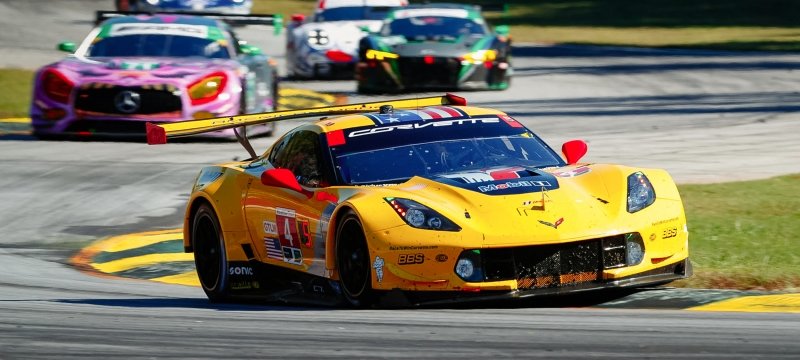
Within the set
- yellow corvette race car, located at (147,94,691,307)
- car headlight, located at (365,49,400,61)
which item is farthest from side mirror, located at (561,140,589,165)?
car headlight, located at (365,49,400,61)

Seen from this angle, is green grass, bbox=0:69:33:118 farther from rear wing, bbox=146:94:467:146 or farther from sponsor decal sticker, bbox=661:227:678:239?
sponsor decal sticker, bbox=661:227:678:239

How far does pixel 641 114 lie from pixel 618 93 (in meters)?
3.27

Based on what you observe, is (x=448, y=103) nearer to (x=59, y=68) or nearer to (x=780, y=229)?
(x=780, y=229)

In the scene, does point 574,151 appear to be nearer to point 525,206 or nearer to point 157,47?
point 525,206

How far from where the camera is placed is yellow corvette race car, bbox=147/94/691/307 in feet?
27.3

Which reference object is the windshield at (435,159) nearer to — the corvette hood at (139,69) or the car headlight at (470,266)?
the car headlight at (470,266)

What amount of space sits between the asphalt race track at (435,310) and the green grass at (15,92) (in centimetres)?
260

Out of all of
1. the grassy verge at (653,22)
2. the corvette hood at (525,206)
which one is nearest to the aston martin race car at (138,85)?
the corvette hood at (525,206)

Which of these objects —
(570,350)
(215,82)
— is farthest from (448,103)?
(215,82)

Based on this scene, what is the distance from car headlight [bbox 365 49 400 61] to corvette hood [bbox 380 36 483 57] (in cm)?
6

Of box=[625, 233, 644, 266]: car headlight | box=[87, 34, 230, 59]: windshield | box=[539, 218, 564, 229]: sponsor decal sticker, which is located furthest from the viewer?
box=[87, 34, 230, 59]: windshield

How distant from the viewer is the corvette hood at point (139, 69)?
1819cm

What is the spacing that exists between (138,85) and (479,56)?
7.30 metres

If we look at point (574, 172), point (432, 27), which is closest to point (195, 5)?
point (432, 27)
